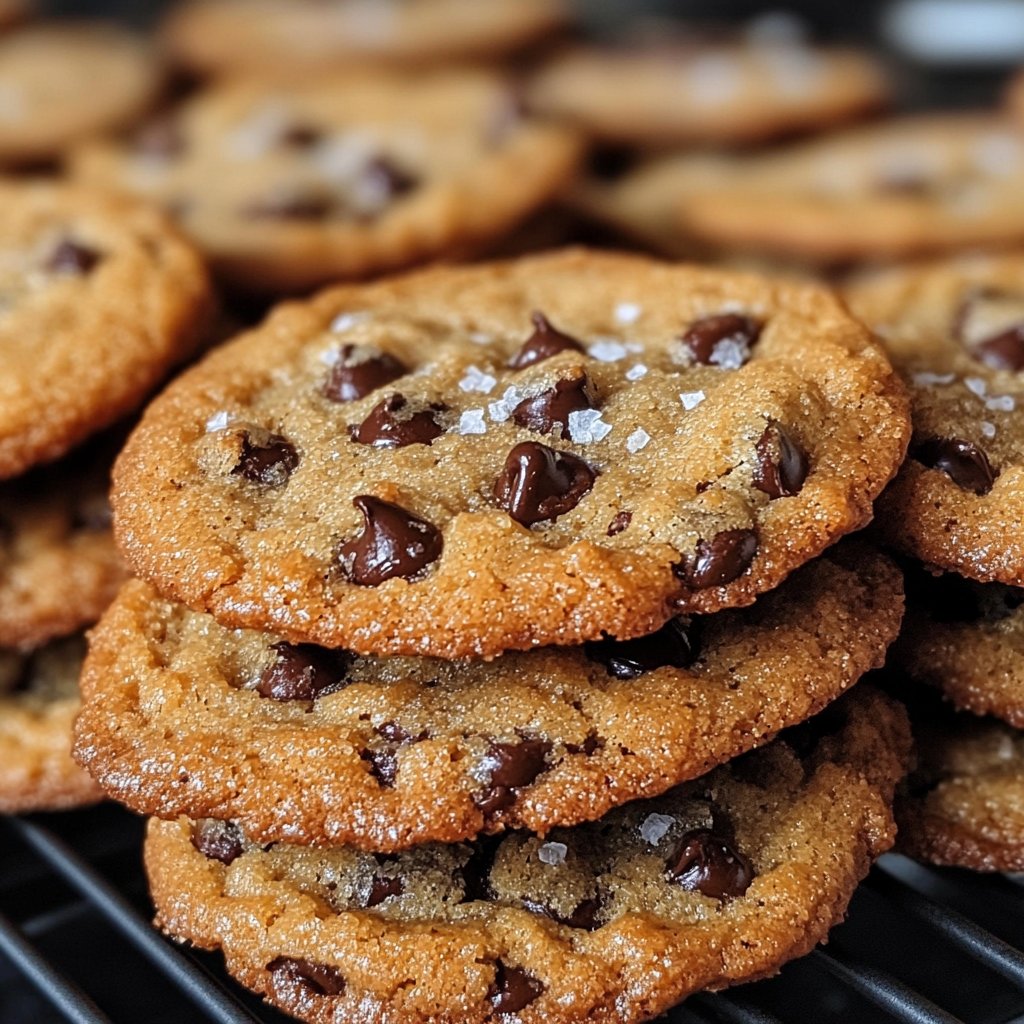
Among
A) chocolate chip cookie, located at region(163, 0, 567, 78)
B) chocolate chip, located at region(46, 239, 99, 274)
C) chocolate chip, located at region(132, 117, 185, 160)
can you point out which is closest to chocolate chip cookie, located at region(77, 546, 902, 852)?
chocolate chip, located at region(46, 239, 99, 274)

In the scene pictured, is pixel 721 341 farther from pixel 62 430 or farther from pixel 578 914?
pixel 62 430

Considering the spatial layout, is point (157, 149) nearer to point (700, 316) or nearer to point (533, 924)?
point (700, 316)

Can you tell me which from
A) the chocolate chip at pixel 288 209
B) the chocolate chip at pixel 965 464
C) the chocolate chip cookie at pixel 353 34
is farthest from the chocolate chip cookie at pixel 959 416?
the chocolate chip cookie at pixel 353 34

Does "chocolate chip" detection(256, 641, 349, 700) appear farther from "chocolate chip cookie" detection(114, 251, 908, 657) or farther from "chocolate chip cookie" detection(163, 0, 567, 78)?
"chocolate chip cookie" detection(163, 0, 567, 78)

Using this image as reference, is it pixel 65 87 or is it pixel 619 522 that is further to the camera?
pixel 65 87

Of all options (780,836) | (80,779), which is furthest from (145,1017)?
(780,836)

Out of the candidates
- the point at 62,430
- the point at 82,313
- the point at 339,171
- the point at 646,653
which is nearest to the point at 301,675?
the point at 646,653
